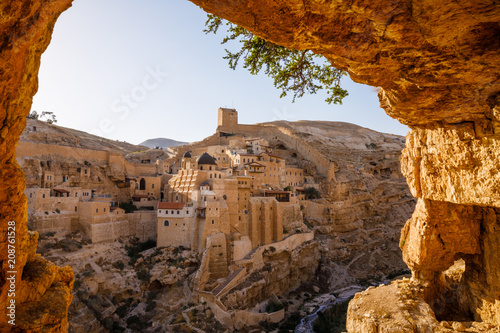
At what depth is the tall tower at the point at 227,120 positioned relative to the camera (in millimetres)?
57716

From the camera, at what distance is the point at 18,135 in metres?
3.95

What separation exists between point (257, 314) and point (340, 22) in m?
24.4

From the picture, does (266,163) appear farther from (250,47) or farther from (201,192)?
(250,47)

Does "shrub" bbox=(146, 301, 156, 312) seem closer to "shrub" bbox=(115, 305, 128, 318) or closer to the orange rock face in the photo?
"shrub" bbox=(115, 305, 128, 318)

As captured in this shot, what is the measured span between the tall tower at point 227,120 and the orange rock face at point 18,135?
53.3 metres

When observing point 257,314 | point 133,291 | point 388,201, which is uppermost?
point 388,201

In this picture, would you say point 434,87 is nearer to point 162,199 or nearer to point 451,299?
point 451,299

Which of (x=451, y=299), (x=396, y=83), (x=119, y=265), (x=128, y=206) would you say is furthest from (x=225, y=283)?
(x=396, y=83)

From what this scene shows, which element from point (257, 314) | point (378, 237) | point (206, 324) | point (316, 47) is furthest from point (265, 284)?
point (316, 47)

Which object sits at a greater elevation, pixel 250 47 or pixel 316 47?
pixel 250 47

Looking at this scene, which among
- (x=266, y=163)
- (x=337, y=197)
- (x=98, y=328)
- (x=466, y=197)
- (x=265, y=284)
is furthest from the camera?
(x=337, y=197)

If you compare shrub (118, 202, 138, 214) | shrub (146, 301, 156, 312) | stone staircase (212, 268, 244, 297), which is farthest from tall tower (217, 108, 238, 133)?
shrub (146, 301, 156, 312)

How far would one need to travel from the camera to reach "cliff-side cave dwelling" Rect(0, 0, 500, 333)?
3733mm

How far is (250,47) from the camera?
891 centimetres
